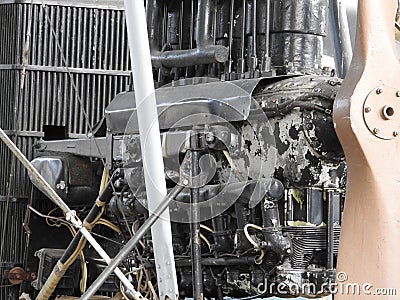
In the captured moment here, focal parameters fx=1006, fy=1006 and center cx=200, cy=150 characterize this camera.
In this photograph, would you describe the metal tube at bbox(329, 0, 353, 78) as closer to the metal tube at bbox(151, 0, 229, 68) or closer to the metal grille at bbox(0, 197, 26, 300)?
the metal tube at bbox(151, 0, 229, 68)

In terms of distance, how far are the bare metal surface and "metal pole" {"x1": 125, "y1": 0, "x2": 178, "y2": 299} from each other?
4.66ft

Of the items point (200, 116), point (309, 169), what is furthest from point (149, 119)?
point (309, 169)

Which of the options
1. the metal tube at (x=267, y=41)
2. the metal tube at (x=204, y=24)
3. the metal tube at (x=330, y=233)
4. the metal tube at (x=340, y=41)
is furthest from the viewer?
the metal tube at (x=340, y=41)

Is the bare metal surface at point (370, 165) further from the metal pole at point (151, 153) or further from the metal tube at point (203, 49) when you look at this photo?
the metal tube at point (203, 49)

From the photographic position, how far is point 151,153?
5.06m

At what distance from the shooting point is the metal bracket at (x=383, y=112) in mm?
3684

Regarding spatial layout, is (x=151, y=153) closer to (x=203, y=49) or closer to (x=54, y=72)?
(x=203, y=49)

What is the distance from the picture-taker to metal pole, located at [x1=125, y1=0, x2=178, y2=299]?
5.05 m

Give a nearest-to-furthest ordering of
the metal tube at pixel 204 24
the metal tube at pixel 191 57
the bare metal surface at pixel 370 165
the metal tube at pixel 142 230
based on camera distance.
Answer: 1. the bare metal surface at pixel 370 165
2. the metal tube at pixel 142 230
3. the metal tube at pixel 191 57
4. the metal tube at pixel 204 24

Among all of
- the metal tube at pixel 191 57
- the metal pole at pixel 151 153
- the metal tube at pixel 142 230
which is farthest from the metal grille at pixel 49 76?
the metal tube at pixel 142 230

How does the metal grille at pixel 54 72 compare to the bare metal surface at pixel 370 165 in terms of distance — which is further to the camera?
the metal grille at pixel 54 72

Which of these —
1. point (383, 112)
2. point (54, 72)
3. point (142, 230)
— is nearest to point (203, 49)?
point (142, 230)

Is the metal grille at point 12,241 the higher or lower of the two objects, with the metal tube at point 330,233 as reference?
lower

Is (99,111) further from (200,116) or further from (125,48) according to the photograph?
(200,116)
